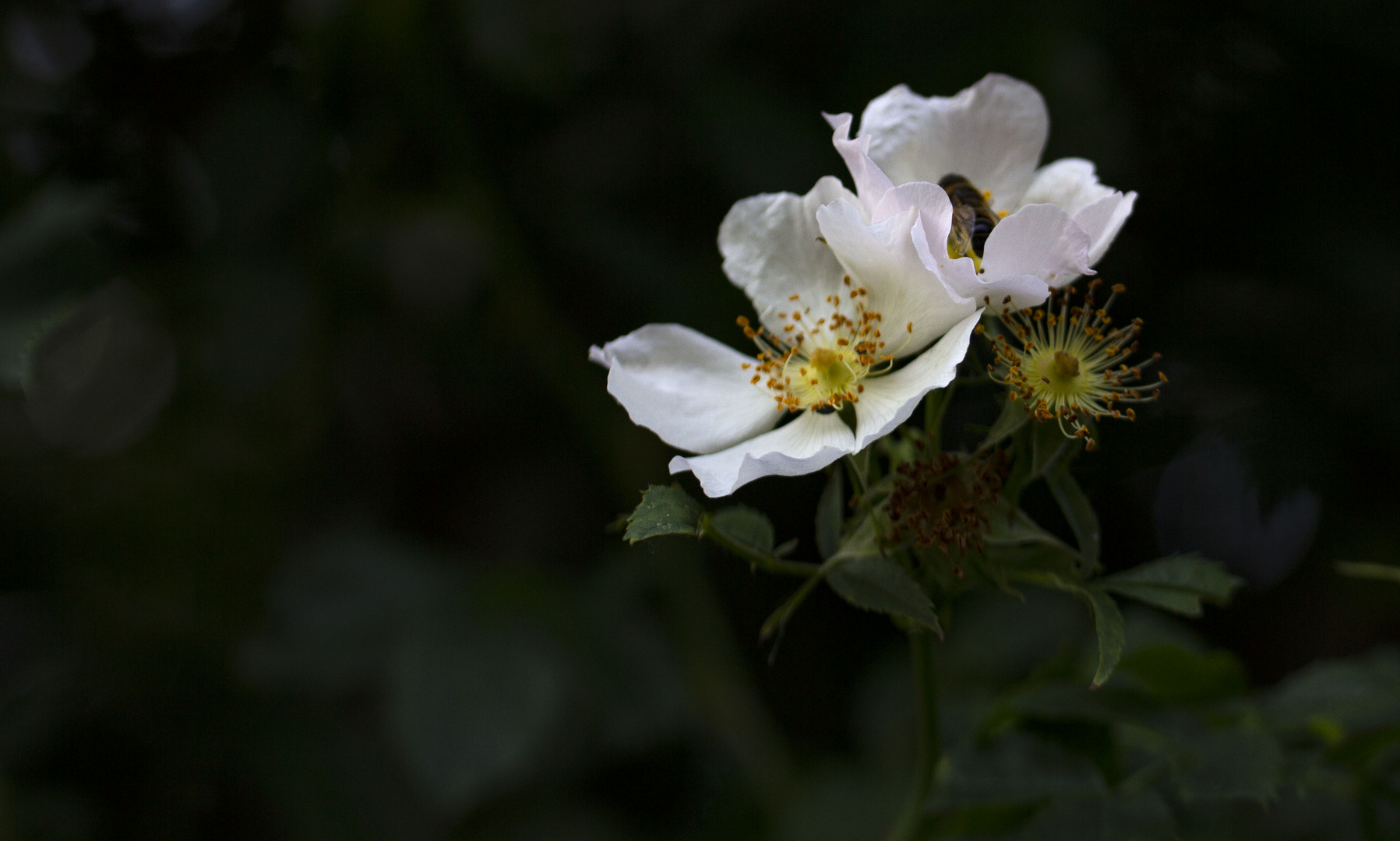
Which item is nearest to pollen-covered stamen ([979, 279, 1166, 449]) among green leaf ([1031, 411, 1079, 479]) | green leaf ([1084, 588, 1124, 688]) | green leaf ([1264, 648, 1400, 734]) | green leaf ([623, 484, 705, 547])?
green leaf ([1031, 411, 1079, 479])

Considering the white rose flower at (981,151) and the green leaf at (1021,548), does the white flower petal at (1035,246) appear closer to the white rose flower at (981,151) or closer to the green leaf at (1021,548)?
the white rose flower at (981,151)

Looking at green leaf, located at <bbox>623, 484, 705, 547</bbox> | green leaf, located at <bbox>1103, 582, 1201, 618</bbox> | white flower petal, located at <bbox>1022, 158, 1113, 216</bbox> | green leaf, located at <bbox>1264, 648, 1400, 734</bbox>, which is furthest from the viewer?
green leaf, located at <bbox>1264, 648, 1400, 734</bbox>

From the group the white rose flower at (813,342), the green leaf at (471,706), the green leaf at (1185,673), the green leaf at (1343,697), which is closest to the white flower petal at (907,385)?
the white rose flower at (813,342)

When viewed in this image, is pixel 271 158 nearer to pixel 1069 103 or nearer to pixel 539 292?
pixel 539 292

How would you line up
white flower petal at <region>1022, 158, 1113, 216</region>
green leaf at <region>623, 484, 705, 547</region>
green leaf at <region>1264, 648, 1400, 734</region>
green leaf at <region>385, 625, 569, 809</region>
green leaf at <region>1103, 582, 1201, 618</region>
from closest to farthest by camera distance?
green leaf at <region>623, 484, 705, 547</region>, green leaf at <region>1103, 582, 1201, 618</region>, white flower petal at <region>1022, 158, 1113, 216</region>, green leaf at <region>1264, 648, 1400, 734</region>, green leaf at <region>385, 625, 569, 809</region>

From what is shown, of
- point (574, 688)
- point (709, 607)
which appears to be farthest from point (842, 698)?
point (574, 688)

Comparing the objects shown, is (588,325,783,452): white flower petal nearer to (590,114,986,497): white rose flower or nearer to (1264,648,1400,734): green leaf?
(590,114,986,497): white rose flower
